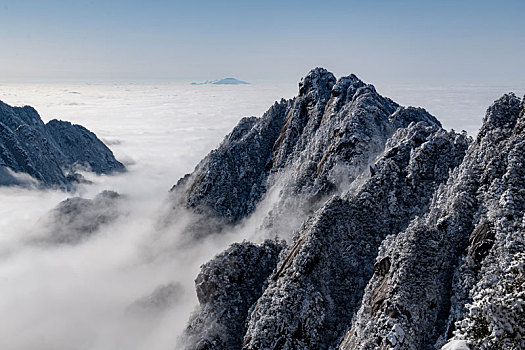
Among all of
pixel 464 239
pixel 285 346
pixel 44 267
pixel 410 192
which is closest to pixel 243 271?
pixel 285 346

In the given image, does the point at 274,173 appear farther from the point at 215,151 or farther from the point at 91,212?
the point at 91,212

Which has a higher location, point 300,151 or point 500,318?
point 500,318

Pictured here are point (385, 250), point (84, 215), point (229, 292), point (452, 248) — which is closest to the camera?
point (452, 248)

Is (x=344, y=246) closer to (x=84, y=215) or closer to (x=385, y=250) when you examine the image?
(x=385, y=250)

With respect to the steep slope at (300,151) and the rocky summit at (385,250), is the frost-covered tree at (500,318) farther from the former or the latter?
the steep slope at (300,151)

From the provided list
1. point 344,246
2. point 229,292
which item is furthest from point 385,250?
point 229,292

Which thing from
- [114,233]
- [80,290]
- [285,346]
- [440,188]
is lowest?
[80,290]

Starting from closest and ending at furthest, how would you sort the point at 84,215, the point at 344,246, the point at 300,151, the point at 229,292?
the point at 344,246
the point at 229,292
the point at 300,151
the point at 84,215

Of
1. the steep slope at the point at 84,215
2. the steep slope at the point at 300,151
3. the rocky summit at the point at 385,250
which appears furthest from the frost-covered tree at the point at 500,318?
the steep slope at the point at 84,215

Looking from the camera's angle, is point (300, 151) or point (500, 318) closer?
point (500, 318)
